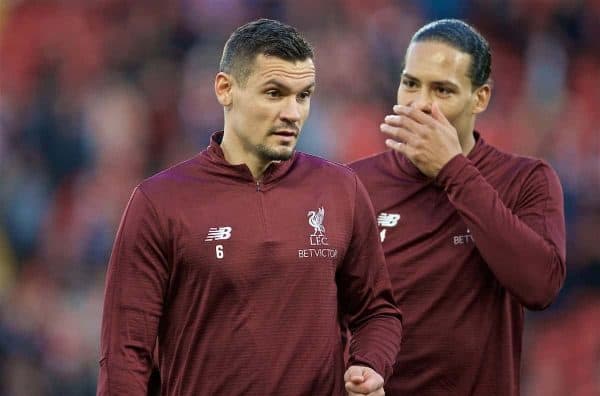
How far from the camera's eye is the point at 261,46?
3.98 m

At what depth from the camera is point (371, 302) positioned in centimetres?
413

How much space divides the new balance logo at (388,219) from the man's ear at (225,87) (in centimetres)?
90

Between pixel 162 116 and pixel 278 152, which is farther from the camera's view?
pixel 162 116

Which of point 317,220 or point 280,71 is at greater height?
point 280,71

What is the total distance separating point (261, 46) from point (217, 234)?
59cm

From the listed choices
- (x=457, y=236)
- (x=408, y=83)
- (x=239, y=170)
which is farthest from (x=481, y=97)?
(x=239, y=170)

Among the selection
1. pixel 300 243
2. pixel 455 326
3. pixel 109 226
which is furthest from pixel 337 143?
pixel 300 243

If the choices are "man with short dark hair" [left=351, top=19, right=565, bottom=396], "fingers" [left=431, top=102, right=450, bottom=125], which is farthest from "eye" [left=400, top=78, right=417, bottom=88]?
"fingers" [left=431, top=102, right=450, bottom=125]

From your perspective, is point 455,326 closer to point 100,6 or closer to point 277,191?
point 277,191

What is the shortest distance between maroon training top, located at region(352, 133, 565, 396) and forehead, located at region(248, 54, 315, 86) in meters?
0.79

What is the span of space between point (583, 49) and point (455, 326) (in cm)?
556

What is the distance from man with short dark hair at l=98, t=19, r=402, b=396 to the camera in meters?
3.86

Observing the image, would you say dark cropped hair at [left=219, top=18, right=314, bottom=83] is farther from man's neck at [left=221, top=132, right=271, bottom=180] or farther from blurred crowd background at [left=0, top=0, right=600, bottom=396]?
blurred crowd background at [left=0, top=0, right=600, bottom=396]

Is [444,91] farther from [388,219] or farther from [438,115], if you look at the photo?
[388,219]
